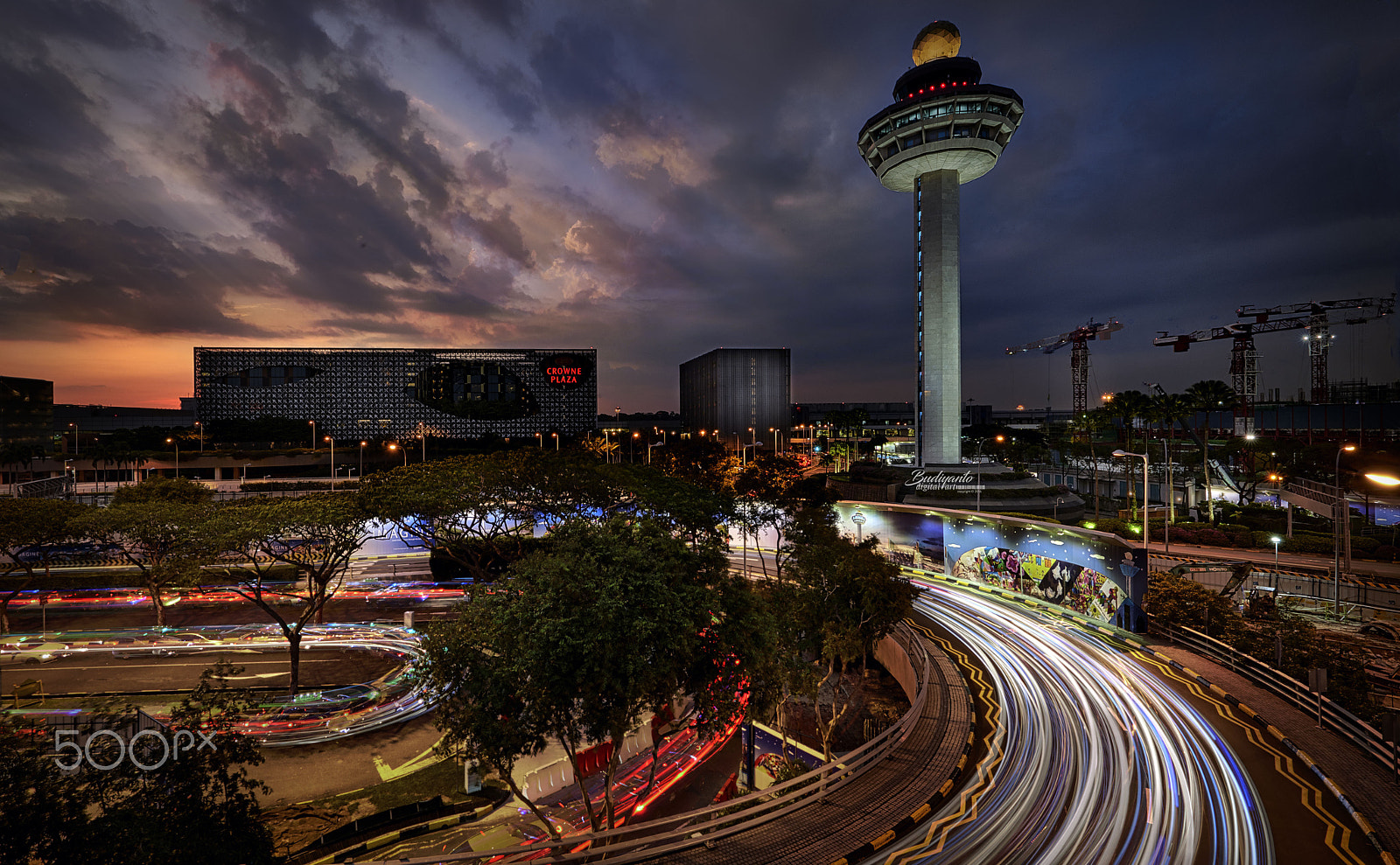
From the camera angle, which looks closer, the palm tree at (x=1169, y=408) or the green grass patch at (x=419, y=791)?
the green grass patch at (x=419, y=791)

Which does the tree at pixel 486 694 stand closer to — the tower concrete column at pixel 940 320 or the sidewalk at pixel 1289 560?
the sidewalk at pixel 1289 560

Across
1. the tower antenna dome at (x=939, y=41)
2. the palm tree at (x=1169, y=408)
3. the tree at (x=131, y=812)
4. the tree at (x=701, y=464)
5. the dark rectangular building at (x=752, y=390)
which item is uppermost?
the tower antenna dome at (x=939, y=41)

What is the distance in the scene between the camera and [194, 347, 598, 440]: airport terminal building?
13888 centimetres

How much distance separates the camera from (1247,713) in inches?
735

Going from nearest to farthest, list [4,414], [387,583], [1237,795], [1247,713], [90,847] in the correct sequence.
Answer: [90,847] → [1237,795] → [1247,713] → [387,583] → [4,414]

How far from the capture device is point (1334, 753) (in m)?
16.0

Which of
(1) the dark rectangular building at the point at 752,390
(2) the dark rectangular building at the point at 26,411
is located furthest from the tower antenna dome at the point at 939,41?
(2) the dark rectangular building at the point at 26,411

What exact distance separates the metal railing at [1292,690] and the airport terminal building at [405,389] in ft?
450

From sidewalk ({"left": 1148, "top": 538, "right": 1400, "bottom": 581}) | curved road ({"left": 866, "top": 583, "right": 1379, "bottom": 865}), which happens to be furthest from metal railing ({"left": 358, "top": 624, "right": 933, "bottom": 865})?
sidewalk ({"left": 1148, "top": 538, "right": 1400, "bottom": 581})

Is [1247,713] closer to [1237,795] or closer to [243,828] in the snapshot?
[1237,795]

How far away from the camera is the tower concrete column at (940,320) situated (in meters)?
74.8

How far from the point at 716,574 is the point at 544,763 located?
37.8ft

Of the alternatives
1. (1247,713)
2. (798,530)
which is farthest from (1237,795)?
(798,530)

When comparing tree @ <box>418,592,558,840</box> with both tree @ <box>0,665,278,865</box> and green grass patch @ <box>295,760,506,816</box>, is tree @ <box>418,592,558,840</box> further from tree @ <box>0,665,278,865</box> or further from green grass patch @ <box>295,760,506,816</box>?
green grass patch @ <box>295,760,506,816</box>
